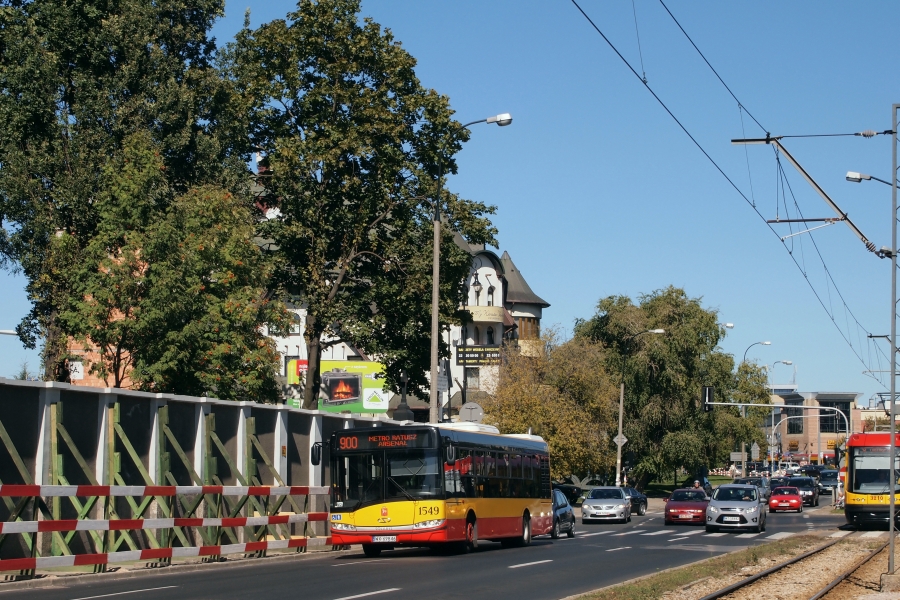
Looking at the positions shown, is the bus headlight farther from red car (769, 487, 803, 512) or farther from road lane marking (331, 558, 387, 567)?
red car (769, 487, 803, 512)

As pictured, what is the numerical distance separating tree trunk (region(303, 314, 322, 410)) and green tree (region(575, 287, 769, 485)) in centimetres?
2752

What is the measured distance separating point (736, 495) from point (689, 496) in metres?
6.88

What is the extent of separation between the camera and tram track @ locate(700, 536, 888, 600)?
16328 mm


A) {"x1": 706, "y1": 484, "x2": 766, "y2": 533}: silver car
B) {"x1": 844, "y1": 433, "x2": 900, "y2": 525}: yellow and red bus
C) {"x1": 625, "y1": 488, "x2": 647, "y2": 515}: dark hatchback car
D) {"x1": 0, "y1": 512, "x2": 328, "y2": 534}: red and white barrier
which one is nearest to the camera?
{"x1": 0, "y1": 512, "x2": 328, "y2": 534}: red and white barrier

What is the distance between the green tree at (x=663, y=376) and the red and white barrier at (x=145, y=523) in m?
41.6

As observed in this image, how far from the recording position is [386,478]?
79.6 ft

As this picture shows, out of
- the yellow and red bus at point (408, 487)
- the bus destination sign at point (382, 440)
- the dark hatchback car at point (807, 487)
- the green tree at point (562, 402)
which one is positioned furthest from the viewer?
the dark hatchback car at point (807, 487)

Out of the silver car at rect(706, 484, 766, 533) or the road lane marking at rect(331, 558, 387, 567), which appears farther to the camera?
the silver car at rect(706, 484, 766, 533)

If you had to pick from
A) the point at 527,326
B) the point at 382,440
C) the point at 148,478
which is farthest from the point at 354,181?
the point at 527,326

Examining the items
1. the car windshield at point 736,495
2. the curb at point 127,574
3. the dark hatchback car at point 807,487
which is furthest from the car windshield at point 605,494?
the dark hatchback car at point 807,487

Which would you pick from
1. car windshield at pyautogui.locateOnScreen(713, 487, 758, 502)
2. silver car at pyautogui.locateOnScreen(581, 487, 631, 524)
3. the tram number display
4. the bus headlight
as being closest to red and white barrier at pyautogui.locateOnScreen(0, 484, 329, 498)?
the tram number display

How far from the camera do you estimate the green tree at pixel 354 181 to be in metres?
39.5

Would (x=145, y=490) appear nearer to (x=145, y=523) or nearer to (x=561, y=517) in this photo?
(x=145, y=523)

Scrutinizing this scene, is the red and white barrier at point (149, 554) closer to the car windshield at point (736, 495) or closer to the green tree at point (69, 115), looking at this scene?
the green tree at point (69, 115)
